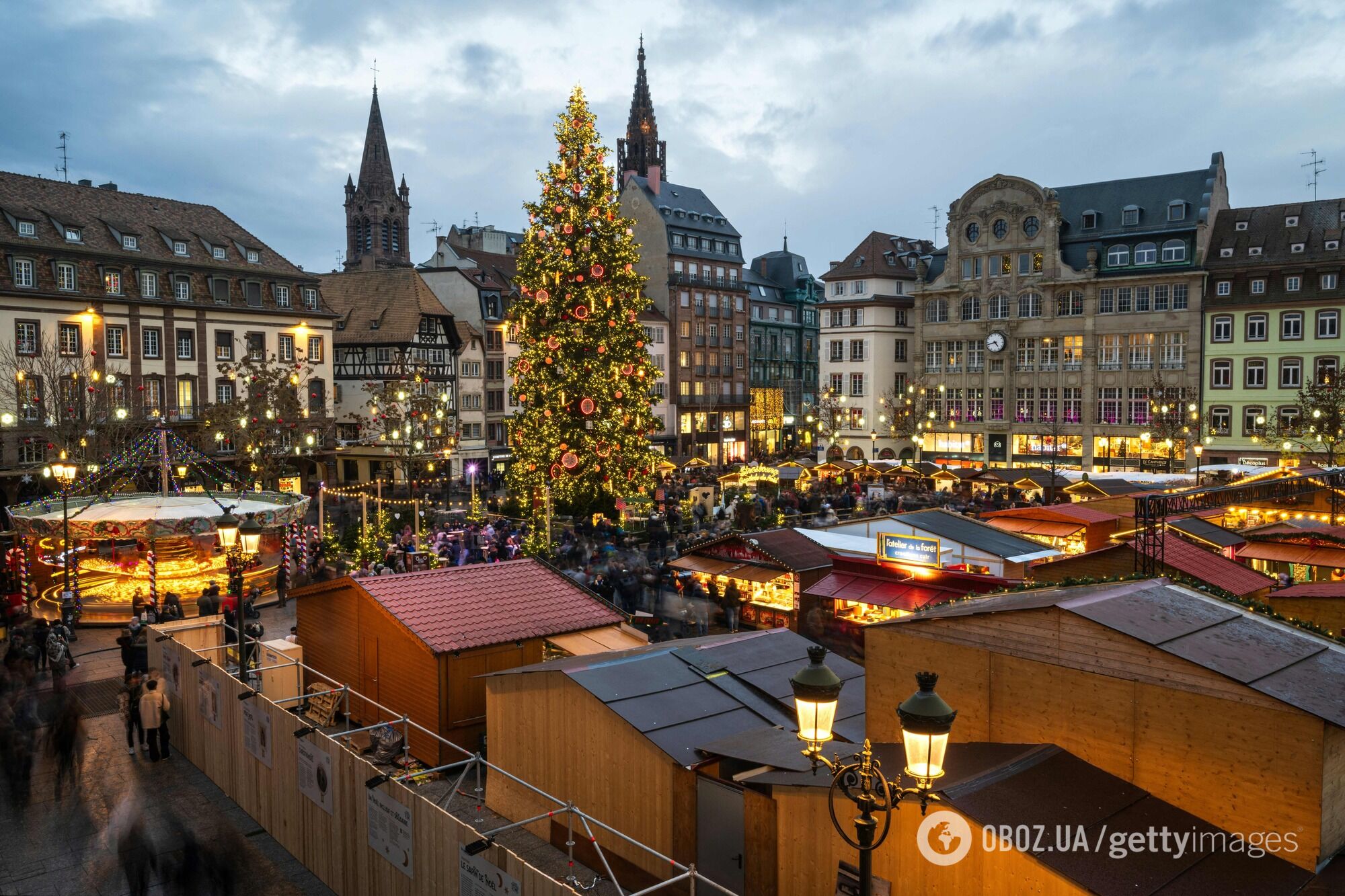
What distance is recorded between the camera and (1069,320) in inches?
2272

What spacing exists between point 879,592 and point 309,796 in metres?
11.2

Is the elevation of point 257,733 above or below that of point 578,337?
below

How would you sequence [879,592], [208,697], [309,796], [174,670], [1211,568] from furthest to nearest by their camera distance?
[879,592] → [1211,568] → [174,670] → [208,697] → [309,796]

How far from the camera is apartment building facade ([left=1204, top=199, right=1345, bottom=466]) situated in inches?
1991

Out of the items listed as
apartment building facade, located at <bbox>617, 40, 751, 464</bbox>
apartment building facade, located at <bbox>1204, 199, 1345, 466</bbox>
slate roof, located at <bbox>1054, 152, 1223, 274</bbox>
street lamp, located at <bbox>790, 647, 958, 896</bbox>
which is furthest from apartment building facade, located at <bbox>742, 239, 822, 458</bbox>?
street lamp, located at <bbox>790, 647, 958, 896</bbox>

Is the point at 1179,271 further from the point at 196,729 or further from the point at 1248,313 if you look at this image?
the point at 196,729

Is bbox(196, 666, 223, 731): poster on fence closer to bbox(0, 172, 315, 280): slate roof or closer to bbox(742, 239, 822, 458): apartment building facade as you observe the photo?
bbox(0, 172, 315, 280): slate roof

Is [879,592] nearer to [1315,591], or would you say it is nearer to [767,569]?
[767,569]

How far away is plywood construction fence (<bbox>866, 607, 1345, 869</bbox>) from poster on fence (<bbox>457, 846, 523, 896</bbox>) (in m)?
3.73

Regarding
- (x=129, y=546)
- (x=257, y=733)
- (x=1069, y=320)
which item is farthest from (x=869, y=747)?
(x=1069, y=320)

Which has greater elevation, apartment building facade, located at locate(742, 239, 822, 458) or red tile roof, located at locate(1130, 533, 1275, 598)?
apartment building facade, located at locate(742, 239, 822, 458)

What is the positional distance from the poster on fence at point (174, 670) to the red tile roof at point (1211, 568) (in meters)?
14.5

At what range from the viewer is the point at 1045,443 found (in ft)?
193

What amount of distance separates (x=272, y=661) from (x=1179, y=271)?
51968 millimetres
